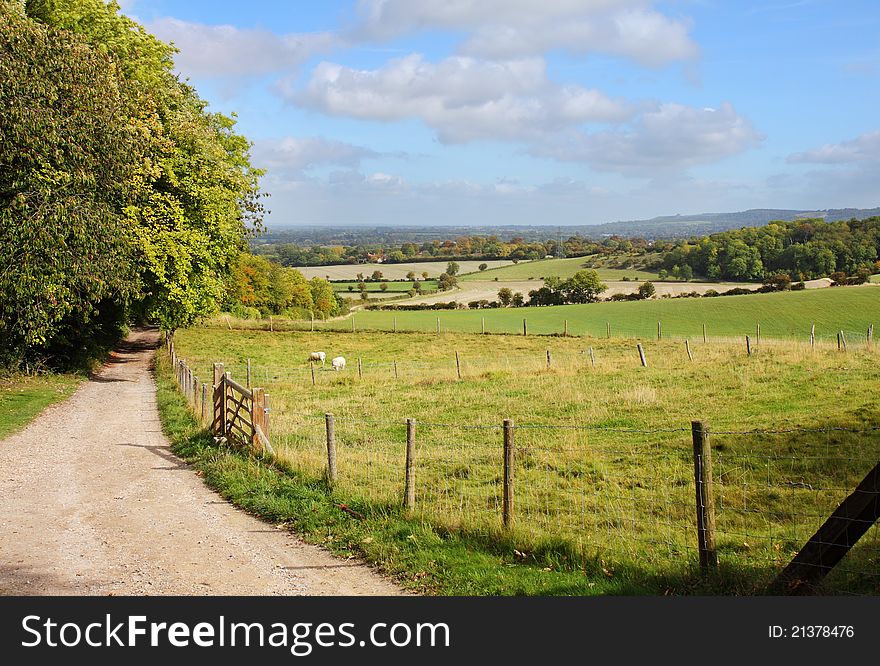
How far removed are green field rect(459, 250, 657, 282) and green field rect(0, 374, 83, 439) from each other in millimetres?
95987

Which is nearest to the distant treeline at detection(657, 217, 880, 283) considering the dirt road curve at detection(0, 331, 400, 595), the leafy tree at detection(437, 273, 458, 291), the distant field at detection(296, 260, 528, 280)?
the leafy tree at detection(437, 273, 458, 291)

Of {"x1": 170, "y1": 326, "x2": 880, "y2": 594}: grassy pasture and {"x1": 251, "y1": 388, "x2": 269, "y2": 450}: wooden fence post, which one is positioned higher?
{"x1": 251, "y1": 388, "x2": 269, "y2": 450}: wooden fence post

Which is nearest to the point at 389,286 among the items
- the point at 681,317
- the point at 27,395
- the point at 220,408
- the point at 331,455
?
the point at 681,317

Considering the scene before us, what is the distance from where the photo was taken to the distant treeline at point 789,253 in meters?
98.8

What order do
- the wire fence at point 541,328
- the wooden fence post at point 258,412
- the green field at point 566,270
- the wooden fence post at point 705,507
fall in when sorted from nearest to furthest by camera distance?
the wooden fence post at point 705,507 < the wooden fence post at point 258,412 < the wire fence at point 541,328 < the green field at point 566,270

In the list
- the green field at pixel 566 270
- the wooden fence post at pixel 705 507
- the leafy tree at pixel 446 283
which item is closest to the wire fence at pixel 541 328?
the leafy tree at pixel 446 283

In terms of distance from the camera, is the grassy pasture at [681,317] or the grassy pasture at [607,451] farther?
the grassy pasture at [681,317]

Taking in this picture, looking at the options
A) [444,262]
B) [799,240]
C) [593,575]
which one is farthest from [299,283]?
[593,575]

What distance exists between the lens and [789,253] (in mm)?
102375

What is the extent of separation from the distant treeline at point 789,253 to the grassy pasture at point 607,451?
2947 inches

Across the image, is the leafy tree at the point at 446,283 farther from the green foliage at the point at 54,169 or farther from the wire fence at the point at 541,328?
the green foliage at the point at 54,169

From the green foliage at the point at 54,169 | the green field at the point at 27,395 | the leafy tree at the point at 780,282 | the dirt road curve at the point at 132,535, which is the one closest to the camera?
the dirt road curve at the point at 132,535

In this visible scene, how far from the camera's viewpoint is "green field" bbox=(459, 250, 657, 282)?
121m

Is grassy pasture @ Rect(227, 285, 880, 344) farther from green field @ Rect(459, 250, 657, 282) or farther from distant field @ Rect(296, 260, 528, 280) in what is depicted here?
distant field @ Rect(296, 260, 528, 280)
